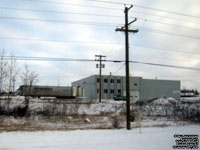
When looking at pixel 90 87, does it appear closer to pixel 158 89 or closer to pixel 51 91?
pixel 51 91

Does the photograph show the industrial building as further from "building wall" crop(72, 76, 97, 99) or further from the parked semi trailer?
the parked semi trailer

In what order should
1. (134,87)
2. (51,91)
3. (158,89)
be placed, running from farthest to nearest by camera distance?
(158,89), (134,87), (51,91)

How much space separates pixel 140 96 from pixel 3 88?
47692 mm

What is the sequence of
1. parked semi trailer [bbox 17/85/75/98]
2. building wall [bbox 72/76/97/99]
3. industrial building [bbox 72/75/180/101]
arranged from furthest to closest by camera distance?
industrial building [bbox 72/75/180/101], building wall [bbox 72/76/97/99], parked semi trailer [bbox 17/85/75/98]

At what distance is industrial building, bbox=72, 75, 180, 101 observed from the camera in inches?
2532

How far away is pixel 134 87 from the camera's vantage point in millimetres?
66000

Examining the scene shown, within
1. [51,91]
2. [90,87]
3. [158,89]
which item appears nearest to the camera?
[51,91]

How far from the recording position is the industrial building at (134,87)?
64312 mm

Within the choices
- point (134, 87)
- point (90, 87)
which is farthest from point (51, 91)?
point (134, 87)

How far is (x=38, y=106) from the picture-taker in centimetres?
2692

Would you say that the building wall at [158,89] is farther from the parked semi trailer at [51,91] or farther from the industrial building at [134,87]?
the parked semi trailer at [51,91]

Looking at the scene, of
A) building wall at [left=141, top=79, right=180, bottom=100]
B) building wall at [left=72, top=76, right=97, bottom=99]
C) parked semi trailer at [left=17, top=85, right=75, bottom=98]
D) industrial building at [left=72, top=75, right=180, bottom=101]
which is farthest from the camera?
building wall at [left=141, top=79, right=180, bottom=100]

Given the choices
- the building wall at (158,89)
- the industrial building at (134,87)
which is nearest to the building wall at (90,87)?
the industrial building at (134,87)

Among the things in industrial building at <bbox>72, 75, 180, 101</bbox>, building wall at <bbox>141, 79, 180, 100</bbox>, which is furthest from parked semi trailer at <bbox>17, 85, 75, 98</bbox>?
building wall at <bbox>141, 79, 180, 100</bbox>
